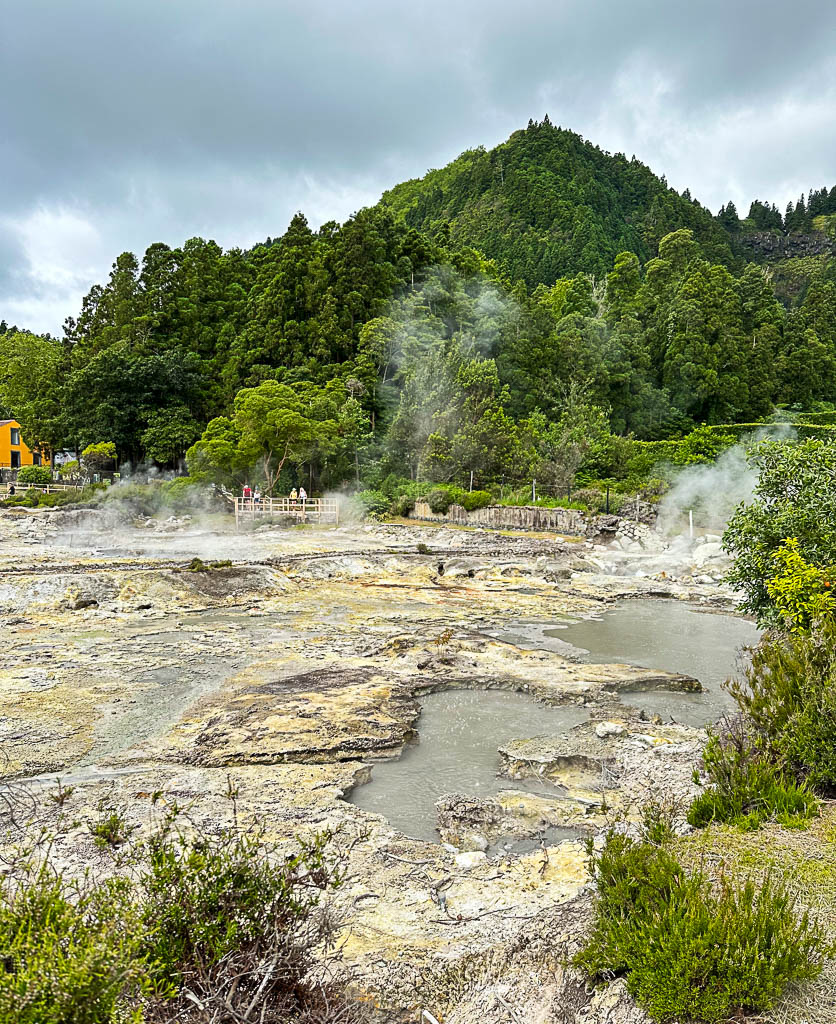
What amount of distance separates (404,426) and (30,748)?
30095 millimetres

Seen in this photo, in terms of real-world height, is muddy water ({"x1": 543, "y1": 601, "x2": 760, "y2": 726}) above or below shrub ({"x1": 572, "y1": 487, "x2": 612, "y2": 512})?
below

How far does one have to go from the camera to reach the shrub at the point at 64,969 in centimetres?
171

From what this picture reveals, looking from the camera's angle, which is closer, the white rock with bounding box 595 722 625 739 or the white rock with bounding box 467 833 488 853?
the white rock with bounding box 467 833 488 853

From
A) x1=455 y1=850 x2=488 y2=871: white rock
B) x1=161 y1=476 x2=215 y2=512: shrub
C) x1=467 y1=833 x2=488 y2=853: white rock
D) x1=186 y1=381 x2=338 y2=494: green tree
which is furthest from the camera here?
x1=161 y1=476 x2=215 y2=512: shrub

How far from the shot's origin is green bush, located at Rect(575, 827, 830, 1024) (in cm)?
238

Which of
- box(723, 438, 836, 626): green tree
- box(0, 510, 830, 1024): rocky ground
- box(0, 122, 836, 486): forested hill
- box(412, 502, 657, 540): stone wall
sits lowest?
box(0, 510, 830, 1024): rocky ground

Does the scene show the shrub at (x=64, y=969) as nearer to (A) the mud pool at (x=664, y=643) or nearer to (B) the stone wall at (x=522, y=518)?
(A) the mud pool at (x=664, y=643)

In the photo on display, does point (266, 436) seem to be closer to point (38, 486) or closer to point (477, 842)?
point (38, 486)

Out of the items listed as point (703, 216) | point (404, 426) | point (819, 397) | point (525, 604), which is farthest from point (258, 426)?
point (703, 216)

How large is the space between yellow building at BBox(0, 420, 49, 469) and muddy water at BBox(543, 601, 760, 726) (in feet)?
162

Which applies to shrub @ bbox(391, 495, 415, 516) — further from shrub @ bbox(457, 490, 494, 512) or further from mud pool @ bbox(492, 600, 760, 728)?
mud pool @ bbox(492, 600, 760, 728)

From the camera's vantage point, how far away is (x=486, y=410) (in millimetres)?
33656

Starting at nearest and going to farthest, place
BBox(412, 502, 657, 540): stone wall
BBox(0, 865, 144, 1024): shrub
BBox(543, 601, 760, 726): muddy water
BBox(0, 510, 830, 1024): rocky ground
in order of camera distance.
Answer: BBox(0, 865, 144, 1024): shrub < BBox(0, 510, 830, 1024): rocky ground < BBox(543, 601, 760, 726): muddy water < BBox(412, 502, 657, 540): stone wall

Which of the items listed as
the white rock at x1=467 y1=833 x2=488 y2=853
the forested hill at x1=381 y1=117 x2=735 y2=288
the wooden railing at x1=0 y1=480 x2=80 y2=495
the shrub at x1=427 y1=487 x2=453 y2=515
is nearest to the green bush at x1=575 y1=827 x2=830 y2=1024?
the white rock at x1=467 y1=833 x2=488 y2=853
